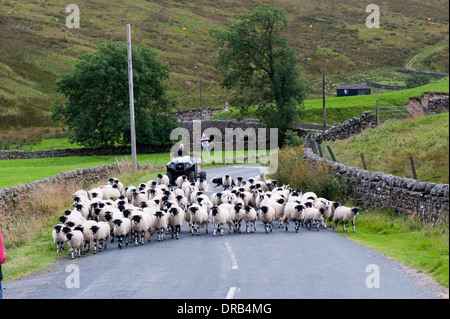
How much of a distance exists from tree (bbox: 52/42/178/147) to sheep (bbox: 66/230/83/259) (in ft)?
152

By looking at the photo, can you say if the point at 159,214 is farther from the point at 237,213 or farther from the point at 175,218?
the point at 237,213

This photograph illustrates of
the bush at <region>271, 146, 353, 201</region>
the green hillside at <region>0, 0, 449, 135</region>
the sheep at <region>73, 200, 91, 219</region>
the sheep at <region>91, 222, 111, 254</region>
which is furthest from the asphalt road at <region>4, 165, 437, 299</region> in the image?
the green hillside at <region>0, 0, 449, 135</region>

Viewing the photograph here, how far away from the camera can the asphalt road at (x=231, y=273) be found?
1003cm

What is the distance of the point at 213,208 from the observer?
56.1ft

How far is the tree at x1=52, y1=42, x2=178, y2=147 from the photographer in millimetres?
62188

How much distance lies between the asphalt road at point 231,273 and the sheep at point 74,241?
1.21 ft

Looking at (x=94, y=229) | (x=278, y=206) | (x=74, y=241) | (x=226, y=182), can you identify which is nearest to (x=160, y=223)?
(x=94, y=229)

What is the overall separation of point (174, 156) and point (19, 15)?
132 metres

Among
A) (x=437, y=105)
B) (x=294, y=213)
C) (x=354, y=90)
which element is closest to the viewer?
(x=294, y=213)

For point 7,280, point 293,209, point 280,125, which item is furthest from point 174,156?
point 280,125

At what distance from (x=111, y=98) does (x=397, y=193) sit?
5036 cm

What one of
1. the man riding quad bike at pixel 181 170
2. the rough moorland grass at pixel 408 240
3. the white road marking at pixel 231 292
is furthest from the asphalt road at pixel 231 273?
the man riding quad bike at pixel 181 170

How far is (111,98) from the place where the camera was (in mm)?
64188
